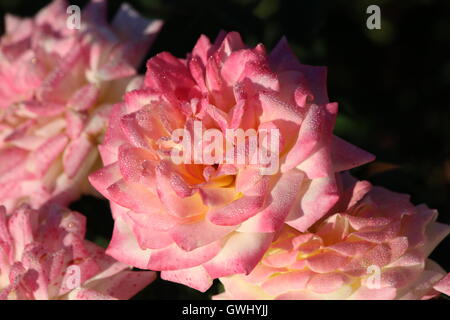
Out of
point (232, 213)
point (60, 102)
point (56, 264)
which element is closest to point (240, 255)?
point (232, 213)

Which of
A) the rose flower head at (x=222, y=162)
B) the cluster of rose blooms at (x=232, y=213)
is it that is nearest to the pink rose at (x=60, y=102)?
the cluster of rose blooms at (x=232, y=213)

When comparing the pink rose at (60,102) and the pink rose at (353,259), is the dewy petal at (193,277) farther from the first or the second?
the pink rose at (60,102)

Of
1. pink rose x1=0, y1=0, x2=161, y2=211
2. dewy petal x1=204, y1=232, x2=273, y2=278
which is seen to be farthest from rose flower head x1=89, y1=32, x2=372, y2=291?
pink rose x1=0, y1=0, x2=161, y2=211

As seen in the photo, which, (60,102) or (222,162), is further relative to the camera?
(60,102)

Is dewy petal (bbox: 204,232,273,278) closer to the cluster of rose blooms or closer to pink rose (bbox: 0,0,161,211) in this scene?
the cluster of rose blooms

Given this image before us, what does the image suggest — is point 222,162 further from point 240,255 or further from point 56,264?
point 56,264

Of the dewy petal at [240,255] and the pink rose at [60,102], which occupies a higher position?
the pink rose at [60,102]
